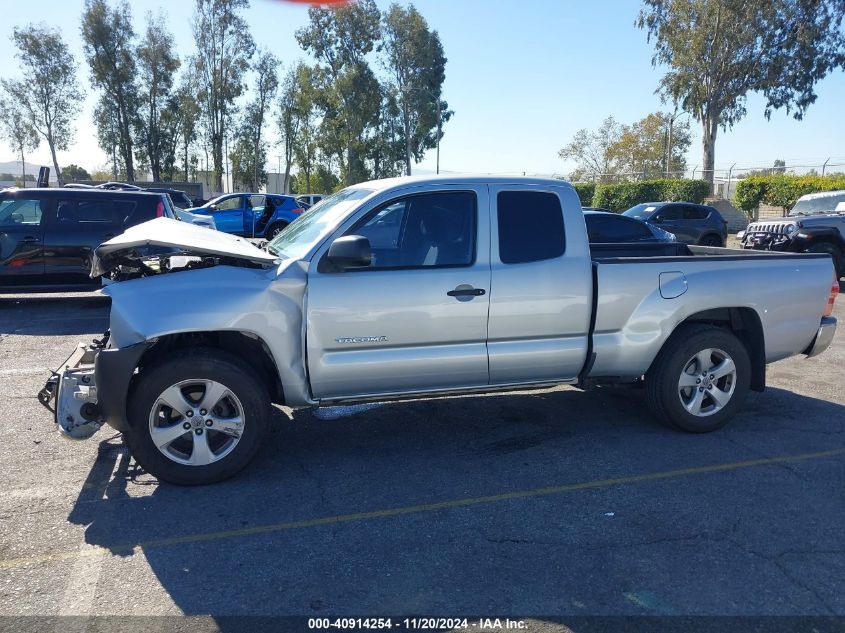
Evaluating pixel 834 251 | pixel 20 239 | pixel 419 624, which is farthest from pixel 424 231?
pixel 834 251

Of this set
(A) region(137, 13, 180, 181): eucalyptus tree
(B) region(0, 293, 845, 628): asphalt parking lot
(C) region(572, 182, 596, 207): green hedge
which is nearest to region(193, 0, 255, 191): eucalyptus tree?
(A) region(137, 13, 180, 181): eucalyptus tree

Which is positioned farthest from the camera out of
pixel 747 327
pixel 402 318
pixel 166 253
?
pixel 747 327

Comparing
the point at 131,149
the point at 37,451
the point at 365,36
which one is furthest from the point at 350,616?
the point at 131,149

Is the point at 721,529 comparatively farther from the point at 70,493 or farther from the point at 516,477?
the point at 70,493

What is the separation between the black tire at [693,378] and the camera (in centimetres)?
516

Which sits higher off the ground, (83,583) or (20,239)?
(20,239)

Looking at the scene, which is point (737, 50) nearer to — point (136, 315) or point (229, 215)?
point (229, 215)

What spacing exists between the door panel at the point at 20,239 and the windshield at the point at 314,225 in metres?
6.57

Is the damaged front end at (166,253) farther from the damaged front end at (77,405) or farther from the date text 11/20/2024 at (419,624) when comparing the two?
the date text 11/20/2024 at (419,624)

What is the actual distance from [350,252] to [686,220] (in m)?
16.6

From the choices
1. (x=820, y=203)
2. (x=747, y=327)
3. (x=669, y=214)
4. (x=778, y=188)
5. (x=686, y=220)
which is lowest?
(x=747, y=327)

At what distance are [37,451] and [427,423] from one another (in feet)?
9.45

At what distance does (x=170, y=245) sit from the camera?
13.1 feet

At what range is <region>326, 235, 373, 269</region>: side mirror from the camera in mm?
4215
